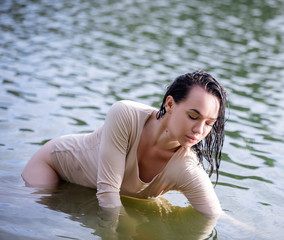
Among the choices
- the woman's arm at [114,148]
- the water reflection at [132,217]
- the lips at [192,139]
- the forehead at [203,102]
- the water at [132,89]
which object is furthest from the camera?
the water at [132,89]

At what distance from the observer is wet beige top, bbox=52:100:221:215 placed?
142 inches

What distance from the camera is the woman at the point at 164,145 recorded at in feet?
11.2

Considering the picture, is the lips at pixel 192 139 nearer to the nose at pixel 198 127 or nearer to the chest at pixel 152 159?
the nose at pixel 198 127

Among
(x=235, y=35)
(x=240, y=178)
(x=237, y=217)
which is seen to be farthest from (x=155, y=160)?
(x=235, y=35)

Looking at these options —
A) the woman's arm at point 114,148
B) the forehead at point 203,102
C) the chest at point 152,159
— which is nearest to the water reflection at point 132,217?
the woman's arm at point 114,148

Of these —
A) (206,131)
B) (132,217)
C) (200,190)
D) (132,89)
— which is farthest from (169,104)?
(132,89)

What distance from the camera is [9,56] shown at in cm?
890

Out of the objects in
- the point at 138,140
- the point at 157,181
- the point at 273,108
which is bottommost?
the point at 273,108

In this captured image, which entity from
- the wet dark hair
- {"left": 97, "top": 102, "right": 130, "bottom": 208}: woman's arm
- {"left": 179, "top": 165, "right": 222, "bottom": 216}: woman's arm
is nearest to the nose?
the wet dark hair

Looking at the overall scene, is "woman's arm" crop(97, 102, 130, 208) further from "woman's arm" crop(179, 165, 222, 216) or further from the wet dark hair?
"woman's arm" crop(179, 165, 222, 216)

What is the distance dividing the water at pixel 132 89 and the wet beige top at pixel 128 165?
258mm

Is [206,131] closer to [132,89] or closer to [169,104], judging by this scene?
[169,104]

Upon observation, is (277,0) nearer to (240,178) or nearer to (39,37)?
(39,37)

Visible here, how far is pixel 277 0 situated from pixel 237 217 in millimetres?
16389
